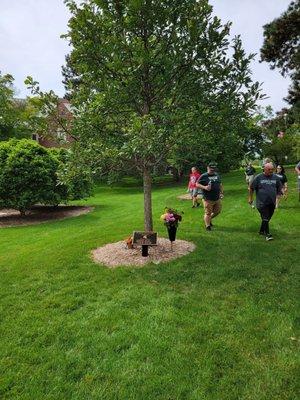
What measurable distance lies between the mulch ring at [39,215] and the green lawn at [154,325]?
274 inches

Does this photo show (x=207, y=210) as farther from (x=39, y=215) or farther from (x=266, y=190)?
(x=39, y=215)

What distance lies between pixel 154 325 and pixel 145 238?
3331 mm

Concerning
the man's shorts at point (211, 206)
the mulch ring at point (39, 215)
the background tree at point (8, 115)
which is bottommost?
the mulch ring at point (39, 215)

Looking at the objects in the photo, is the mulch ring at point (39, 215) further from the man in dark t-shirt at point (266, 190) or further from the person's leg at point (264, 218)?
the man in dark t-shirt at point (266, 190)

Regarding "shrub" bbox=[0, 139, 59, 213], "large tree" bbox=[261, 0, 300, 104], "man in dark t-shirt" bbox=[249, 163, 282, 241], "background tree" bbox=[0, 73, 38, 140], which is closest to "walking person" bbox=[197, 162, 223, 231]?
"man in dark t-shirt" bbox=[249, 163, 282, 241]

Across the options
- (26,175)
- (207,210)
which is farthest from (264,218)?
(26,175)

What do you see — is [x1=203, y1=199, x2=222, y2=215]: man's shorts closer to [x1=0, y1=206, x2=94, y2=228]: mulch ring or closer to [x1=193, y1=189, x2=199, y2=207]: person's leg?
[x1=193, y1=189, x2=199, y2=207]: person's leg

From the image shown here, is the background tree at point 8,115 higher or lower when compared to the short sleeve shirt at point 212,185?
higher

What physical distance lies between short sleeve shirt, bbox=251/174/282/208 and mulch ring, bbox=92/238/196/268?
2.24m

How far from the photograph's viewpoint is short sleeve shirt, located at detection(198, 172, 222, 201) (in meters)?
11.3

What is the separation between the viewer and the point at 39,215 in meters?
18.0

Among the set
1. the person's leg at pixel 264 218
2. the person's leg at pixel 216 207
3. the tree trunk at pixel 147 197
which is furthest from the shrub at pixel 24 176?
the person's leg at pixel 264 218

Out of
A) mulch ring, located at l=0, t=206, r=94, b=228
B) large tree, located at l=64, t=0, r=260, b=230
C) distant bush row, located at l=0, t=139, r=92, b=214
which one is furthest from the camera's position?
distant bush row, located at l=0, t=139, r=92, b=214

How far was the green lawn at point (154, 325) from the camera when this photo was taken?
13.3ft
